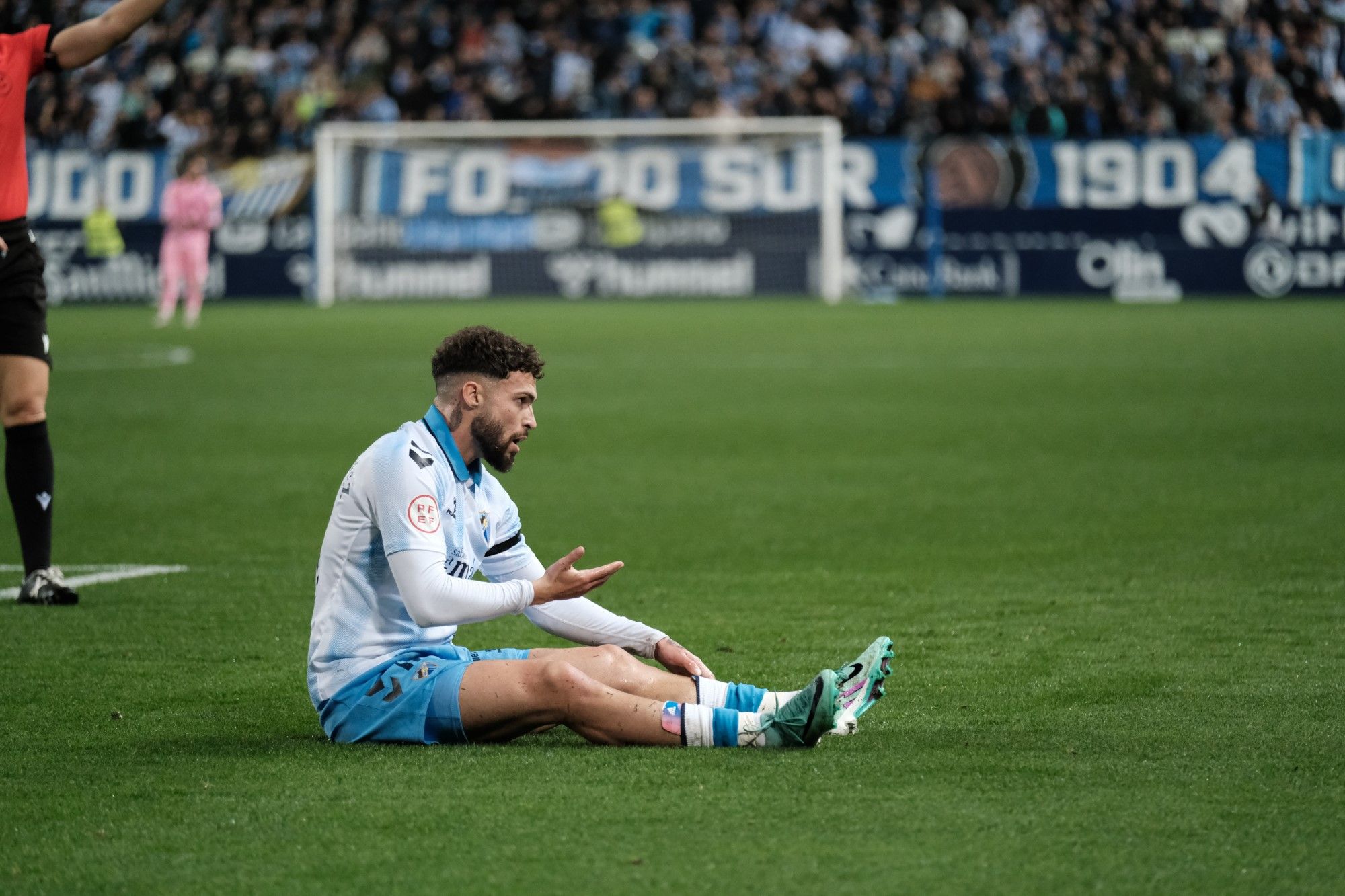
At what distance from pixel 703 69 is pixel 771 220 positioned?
405cm

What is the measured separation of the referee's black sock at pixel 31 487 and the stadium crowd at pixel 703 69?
23.2 meters

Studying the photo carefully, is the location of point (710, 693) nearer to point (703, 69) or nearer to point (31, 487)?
point (31, 487)

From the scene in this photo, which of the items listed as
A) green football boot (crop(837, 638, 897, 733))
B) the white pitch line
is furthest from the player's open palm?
the white pitch line

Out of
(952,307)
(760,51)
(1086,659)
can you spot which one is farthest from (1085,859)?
(760,51)

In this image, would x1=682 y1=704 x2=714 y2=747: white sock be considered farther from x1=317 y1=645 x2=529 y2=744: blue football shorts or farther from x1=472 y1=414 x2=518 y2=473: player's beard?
x1=472 y1=414 x2=518 y2=473: player's beard

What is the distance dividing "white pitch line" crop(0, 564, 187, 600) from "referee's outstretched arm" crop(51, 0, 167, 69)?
209cm

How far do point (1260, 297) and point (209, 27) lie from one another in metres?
17.9

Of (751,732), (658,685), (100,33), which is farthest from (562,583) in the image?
(100,33)

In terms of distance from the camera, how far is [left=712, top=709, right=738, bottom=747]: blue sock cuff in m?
4.98

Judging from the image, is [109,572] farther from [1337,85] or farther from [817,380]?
[1337,85]

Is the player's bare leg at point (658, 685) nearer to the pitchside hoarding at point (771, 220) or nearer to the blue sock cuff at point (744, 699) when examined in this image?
the blue sock cuff at point (744, 699)

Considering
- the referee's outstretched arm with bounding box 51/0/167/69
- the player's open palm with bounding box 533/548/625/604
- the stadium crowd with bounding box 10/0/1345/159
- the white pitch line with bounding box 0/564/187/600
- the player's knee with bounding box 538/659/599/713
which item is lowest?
the white pitch line with bounding box 0/564/187/600

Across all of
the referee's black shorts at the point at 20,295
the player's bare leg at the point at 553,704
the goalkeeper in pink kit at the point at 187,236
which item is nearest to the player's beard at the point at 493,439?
the player's bare leg at the point at 553,704

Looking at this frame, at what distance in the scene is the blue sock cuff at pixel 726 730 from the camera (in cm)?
498
